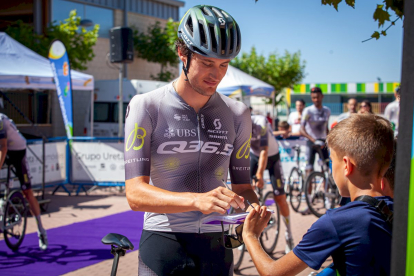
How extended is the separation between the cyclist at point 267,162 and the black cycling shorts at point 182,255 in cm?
422

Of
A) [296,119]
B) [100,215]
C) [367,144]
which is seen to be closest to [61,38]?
[296,119]

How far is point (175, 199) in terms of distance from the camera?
2.07 metres

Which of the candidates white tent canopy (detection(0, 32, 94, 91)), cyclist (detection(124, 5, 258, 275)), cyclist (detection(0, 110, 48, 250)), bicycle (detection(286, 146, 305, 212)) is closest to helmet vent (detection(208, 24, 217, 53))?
cyclist (detection(124, 5, 258, 275))

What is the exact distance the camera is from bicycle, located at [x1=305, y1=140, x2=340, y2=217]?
939cm

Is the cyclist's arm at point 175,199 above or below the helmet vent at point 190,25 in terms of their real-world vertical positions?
below

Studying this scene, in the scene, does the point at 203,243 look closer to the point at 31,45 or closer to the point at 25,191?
the point at 25,191

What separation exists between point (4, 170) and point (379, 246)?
9.10 m

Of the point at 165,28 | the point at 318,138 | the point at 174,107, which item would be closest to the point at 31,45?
the point at 165,28

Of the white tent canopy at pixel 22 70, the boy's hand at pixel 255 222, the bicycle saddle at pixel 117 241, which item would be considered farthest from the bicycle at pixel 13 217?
the boy's hand at pixel 255 222

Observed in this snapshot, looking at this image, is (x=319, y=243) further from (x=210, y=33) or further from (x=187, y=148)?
(x=210, y=33)

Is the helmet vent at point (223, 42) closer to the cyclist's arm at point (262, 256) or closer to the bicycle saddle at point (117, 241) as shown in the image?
the cyclist's arm at point (262, 256)

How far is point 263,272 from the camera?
190 cm

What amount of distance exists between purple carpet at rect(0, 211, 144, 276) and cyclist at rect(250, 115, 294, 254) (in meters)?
2.22

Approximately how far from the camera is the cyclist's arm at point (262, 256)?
185 cm
